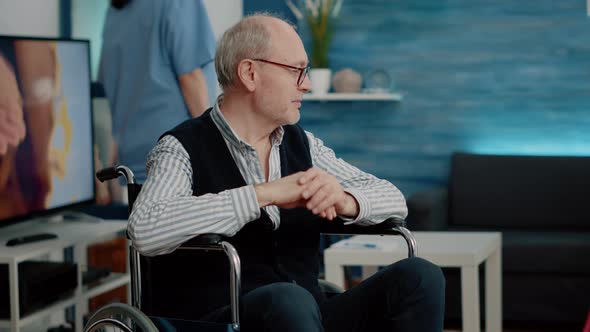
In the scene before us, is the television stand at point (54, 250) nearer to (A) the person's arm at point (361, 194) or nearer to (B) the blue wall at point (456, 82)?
(A) the person's arm at point (361, 194)

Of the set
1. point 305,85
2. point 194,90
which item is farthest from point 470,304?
point 305,85

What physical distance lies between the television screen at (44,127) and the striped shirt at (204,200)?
1.29m

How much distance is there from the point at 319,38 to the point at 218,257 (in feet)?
10.7

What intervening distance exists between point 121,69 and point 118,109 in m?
0.15

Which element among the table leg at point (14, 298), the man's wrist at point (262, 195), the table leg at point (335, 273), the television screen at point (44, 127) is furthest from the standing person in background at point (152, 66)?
the man's wrist at point (262, 195)

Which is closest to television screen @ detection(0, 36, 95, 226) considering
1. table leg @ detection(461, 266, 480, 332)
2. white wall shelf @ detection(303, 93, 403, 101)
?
table leg @ detection(461, 266, 480, 332)

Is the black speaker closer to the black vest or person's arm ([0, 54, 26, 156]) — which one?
person's arm ([0, 54, 26, 156])

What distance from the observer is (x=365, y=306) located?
2051mm

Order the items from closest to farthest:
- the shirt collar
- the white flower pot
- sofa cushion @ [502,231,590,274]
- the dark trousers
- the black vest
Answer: the dark trousers, the black vest, the shirt collar, sofa cushion @ [502,231,590,274], the white flower pot

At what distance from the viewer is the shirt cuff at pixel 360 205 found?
7.04 ft

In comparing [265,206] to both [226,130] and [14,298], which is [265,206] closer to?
[226,130]

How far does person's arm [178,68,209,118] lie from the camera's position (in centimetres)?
340

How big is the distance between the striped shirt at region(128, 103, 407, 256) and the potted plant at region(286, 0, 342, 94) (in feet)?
9.34

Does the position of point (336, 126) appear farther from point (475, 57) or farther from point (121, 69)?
point (121, 69)
